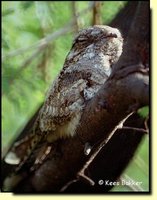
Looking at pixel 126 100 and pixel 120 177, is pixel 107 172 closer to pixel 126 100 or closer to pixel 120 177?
pixel 120 177

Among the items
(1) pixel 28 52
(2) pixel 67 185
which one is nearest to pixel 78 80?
(2) pixel 67 185

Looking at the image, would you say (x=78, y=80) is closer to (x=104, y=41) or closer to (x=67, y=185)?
(x=104, y=41)

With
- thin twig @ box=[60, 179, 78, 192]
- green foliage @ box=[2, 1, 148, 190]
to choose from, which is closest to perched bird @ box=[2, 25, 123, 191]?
thin twig @ box=[60, 179, 78, 192]

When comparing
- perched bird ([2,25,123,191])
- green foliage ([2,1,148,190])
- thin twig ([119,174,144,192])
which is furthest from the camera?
green foliage ([2,1,148,190])

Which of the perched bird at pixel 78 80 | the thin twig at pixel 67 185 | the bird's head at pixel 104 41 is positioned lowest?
the thin twig at pixel 67 185

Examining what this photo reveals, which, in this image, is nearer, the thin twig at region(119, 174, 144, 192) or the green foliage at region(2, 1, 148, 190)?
the thin twig at region(119, 174, 144, 192)

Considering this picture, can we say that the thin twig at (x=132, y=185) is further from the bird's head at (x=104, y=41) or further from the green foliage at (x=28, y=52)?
the green foliage at (x=28, y=52)

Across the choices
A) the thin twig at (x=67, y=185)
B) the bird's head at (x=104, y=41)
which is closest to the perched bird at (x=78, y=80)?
the bird's head at (x=104, y=41)

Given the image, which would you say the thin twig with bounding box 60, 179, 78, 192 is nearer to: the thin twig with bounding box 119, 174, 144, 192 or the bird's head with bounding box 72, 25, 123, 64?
the thin twig with bounding box 119, 174, 144, 192
